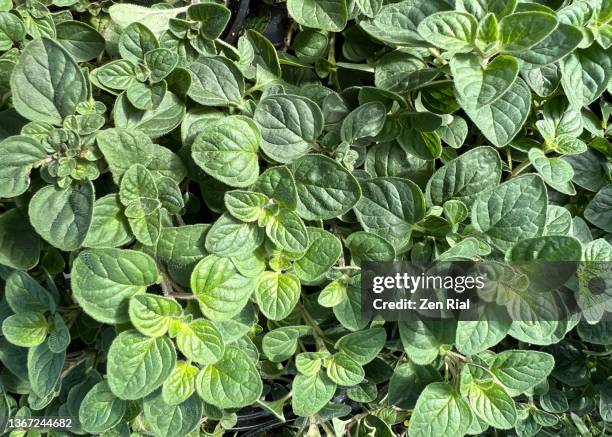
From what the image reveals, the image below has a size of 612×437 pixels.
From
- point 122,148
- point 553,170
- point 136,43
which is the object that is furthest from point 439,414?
point 136,43

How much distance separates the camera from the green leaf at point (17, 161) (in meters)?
0.72

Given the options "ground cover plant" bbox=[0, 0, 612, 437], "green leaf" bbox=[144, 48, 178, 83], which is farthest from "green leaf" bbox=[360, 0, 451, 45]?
"green leaf" bbox=[144, 48, 178, 83]

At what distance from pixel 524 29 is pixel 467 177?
9.5 inches

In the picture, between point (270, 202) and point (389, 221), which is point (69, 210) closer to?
point (270, 202)

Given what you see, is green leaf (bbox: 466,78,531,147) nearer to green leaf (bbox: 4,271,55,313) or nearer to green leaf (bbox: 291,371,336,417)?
green leaf (bbox: 291,371,336,417)

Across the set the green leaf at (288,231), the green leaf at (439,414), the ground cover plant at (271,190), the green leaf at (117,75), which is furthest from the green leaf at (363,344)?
the green leaf at (117,75)

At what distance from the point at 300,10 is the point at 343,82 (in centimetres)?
15

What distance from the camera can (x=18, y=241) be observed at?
80cm

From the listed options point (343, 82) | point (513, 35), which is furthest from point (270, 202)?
point (513, 35)

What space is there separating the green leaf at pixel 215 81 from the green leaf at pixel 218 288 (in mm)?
262

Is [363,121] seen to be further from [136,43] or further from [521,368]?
[521,368]

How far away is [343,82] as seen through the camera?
975mm

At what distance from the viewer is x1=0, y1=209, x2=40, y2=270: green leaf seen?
792mm

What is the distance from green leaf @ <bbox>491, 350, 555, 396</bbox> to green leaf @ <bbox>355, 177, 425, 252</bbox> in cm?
31
